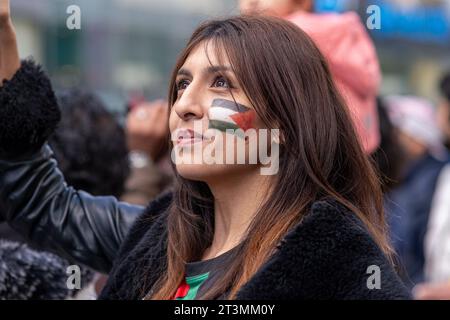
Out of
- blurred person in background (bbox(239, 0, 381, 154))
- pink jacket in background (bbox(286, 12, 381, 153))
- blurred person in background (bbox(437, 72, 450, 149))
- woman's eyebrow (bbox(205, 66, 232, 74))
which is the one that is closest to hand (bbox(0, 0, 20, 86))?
woman's eyebrow (bbox(205, 66, 232, 74))

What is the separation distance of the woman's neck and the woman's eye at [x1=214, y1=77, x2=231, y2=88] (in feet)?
0.65

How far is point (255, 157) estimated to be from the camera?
72.1 inches

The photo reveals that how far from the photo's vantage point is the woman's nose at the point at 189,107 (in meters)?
1.85

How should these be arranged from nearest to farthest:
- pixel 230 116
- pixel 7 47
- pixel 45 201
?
pixel 230 116 → pixel 7 47 → pixel 45 201

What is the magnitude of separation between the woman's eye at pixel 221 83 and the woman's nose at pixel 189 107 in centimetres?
5

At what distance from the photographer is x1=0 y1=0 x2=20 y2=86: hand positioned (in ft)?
6.85

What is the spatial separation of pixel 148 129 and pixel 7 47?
1.31 meters

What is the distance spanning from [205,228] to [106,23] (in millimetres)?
13894

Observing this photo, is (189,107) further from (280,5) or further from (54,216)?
(280,5)

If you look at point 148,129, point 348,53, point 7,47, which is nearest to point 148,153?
point 148,129

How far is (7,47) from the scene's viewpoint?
2170mm

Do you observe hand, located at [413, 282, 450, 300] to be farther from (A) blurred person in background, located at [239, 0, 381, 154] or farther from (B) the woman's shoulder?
(B) the woman's shoulder

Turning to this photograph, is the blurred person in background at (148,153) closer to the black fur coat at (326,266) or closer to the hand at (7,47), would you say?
the hand at (7,47)
